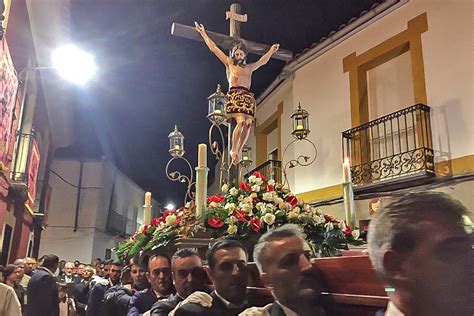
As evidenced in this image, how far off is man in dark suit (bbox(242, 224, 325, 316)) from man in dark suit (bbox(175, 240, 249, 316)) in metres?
0.29

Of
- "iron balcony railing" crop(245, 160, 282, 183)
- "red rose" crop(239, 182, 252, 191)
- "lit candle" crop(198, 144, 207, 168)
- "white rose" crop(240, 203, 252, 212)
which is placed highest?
"iron balcony railing" crop(245, 160, 282, 183)

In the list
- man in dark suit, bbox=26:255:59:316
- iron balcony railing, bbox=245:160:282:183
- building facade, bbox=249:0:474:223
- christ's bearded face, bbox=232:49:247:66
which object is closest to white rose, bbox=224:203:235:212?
christ's bearded face, bbox=232:49:247:66

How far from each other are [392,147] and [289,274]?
5811 millimetres

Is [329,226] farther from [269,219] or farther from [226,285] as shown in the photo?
[226,285]

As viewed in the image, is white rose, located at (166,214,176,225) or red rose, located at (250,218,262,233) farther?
white rose, located at (166,214,176,225)

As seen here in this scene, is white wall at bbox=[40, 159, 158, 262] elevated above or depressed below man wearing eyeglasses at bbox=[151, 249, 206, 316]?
above

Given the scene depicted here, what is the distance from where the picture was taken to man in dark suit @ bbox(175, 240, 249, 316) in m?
1.32

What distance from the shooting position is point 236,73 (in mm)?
3287

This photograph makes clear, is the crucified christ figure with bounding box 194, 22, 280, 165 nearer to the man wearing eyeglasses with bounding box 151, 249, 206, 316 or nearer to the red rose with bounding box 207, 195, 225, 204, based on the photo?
the red rose with bounding box 207, 195, 225, 204

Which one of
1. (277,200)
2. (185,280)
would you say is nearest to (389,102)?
(277,200)

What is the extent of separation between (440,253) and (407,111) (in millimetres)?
5712

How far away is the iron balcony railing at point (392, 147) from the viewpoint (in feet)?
18.9

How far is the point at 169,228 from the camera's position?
2.28m

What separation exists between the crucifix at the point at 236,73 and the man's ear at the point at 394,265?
2.38m
